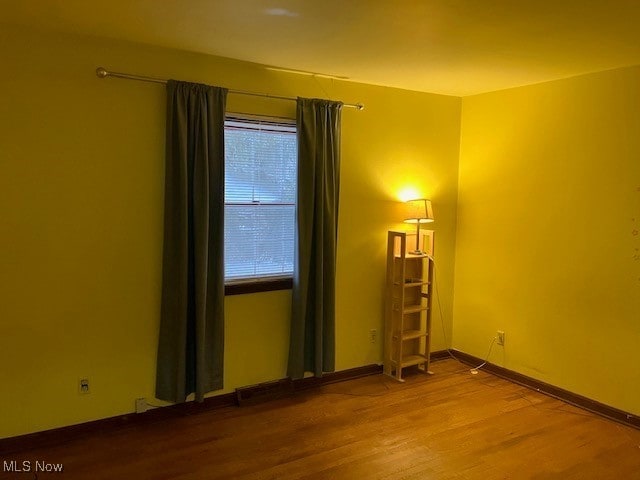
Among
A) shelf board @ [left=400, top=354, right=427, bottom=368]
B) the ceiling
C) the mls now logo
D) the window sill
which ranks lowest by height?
the mls now logo

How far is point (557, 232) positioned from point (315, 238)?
178cm

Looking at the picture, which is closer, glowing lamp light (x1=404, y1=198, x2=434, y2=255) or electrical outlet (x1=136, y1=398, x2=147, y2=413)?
electrical outlet (x1=136, y1=398, x2=147, y2=413)

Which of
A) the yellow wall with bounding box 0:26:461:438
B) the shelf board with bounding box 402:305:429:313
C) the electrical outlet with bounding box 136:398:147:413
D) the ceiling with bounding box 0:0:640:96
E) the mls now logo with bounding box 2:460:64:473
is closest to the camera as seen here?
the ceiling with bounding box 0:0:640:96

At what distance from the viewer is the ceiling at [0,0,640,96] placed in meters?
2.22

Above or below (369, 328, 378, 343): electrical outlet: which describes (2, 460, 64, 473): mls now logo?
below

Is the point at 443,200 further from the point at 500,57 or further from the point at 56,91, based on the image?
the point at 56,91

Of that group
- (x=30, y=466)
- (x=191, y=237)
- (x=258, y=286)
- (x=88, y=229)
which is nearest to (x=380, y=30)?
(x=191, y=237)

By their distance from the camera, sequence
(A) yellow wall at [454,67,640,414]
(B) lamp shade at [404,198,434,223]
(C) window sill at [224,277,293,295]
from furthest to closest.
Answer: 1. (B) lamp shade at [404,198,434,223]
2. (C) window sill at [224,277,293,295]
3. (A) yellow wall at [454,67,640,414]

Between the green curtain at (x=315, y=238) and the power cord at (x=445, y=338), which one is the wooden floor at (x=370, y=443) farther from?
the power cord at (x=445, y=338)

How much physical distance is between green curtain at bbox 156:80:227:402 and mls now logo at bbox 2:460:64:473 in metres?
0.69

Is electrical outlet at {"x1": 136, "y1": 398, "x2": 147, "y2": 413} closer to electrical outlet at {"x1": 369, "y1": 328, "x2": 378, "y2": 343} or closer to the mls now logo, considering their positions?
the mls now logo

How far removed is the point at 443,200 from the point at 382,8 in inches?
96.5

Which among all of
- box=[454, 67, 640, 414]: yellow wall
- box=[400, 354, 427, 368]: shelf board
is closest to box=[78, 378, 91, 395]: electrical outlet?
box=[400, 354, 427, 368]: shelf board

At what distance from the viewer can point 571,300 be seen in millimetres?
3613
